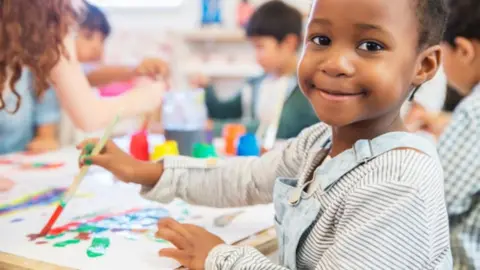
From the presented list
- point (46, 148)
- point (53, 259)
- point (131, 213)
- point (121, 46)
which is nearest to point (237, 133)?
point (46, 148)

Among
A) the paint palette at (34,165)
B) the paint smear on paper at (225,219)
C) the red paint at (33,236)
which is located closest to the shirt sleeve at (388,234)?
the paint smear on paper at (225,219)

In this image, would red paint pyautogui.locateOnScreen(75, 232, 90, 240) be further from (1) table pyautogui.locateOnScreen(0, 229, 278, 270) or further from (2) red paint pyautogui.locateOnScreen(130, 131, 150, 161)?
(2) red paint pyautogui.locateOnScreen(130, 131, 150, 161)

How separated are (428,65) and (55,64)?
0.74 metres

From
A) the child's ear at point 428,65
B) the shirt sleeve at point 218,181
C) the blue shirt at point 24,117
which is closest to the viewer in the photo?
the child's ear at point 428,65

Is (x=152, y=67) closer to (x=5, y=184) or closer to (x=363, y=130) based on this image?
(x=5, y=184)

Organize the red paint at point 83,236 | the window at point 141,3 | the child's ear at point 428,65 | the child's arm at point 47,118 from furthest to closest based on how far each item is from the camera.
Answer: the window at point 141,3 → the child's arm at point 47,118 → the red paint at point 83,236 → the child's ear at point 428,65

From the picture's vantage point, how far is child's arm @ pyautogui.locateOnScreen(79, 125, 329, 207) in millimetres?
941

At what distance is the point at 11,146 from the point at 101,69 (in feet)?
1.21

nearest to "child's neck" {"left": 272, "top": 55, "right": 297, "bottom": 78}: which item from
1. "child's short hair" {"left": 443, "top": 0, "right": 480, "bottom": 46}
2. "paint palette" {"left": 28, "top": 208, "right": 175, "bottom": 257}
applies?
"child's short hair" {"left": 443, "top": 0, "right": 480, "bottom": 46}

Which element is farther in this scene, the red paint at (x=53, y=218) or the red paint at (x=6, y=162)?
the red paint at (x=6, y=162)

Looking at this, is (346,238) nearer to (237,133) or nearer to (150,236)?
(150,236)

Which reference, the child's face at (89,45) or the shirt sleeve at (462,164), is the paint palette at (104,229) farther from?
the child's face at (89,45)

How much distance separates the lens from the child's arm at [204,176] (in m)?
0.94

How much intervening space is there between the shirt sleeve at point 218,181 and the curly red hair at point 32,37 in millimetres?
344
